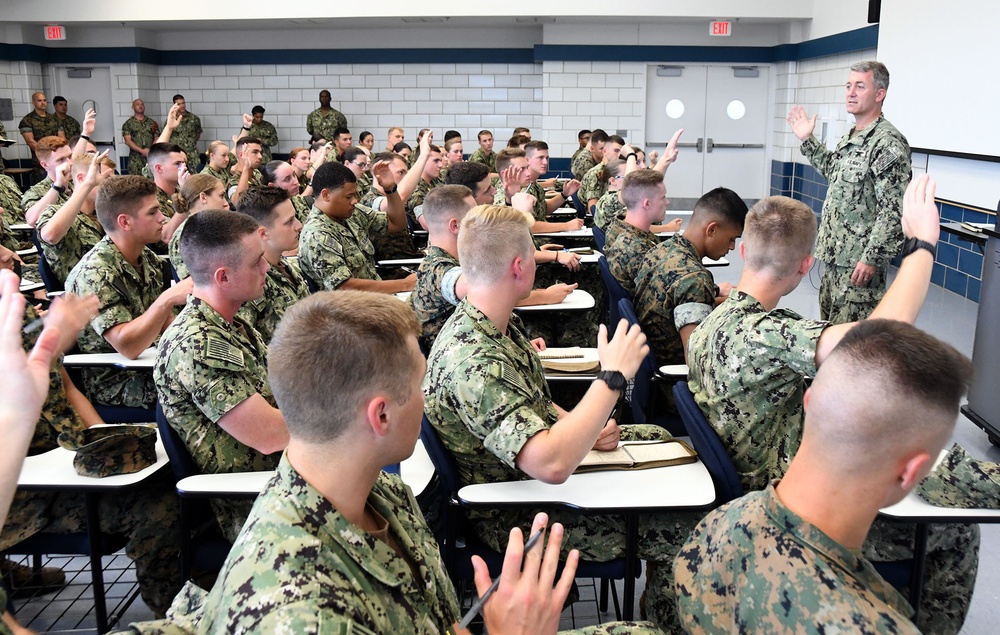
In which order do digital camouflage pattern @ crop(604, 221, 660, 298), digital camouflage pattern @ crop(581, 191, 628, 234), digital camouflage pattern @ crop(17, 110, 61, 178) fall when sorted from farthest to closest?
digital camouflage pattern @ crop(17, 110, 61, 178) → digital camouflage pattern @ crop(581, 191, 628, 234) → digital camouflage pattern @ crop(604, 221, 660, 298)

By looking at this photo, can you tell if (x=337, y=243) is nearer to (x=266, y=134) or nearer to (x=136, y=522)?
(x=136, y=522)

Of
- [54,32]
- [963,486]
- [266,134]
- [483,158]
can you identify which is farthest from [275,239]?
[54,32]

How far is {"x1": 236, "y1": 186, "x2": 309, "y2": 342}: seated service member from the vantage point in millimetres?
3793

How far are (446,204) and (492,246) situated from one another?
1.75 m

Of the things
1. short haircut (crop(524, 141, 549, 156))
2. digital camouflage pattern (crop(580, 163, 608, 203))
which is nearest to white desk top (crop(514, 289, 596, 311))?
digital camouflage pattern (crop(580, 163, 608, 203))

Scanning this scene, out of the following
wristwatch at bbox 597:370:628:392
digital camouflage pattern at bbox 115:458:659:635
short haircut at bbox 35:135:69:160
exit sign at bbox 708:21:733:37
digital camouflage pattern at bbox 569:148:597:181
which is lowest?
digital camouflage pattern at bbox 115:458:659:635

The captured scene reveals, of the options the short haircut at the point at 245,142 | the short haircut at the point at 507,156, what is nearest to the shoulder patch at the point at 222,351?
the short haircut at the point at 507,156

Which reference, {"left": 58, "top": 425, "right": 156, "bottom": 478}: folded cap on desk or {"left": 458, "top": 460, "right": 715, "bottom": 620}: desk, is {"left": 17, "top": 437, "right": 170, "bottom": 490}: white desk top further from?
{"left": 458, "top": 460, "right": 715, "bottom": 620}: desk

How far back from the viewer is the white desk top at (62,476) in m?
2.26

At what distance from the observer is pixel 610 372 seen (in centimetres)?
217

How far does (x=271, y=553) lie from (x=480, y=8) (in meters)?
11.9

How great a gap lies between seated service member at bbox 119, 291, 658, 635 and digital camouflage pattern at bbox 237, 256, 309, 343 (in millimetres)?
2183

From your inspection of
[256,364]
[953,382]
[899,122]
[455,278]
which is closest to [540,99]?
[899,122]

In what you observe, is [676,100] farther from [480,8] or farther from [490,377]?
[490,377]
